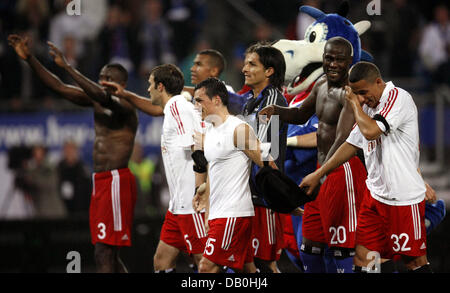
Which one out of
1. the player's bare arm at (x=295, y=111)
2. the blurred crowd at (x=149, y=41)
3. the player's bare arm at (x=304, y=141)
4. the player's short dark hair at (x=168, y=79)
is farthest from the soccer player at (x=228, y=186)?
the blurred crowd at (x=149, y=41)

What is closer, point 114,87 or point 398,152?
point 398,152

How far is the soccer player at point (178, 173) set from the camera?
6.63m

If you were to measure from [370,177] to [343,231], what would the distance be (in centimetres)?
64

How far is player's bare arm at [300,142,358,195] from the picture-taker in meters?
5.64

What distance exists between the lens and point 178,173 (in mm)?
6719

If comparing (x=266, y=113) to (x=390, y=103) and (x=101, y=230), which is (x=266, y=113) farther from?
(x=101, y=230)

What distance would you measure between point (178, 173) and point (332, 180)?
1319mm

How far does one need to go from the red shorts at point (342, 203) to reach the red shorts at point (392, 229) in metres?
0.40

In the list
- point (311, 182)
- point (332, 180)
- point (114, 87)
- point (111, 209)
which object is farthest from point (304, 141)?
point (111, 209)

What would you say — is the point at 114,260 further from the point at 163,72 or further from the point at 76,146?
the point at 76,146

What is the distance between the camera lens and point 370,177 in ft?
19.6

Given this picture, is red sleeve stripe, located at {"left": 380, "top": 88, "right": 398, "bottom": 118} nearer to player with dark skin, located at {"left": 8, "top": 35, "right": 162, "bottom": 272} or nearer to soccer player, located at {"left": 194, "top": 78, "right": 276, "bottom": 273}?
soccer player, located at {"left": 194, "top": 78, "right": 276, "bottom": 273}

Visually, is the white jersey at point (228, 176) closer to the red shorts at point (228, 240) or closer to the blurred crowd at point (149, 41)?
the red shorts at point (228, 240)
